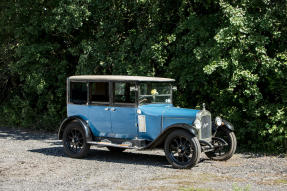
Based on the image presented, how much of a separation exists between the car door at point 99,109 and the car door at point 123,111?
0.17 metres

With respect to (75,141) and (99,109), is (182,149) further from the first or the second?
(75,141)

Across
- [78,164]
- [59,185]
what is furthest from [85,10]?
[59,185]

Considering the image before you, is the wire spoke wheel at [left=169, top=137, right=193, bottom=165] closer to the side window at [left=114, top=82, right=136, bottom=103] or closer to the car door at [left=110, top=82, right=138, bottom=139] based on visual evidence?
the car door at [left=110, top=82, right=138, bottom=139]

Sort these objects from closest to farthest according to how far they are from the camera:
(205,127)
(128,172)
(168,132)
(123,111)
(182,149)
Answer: (128,172), (182,149), (168,132), (205,127), (123,111)

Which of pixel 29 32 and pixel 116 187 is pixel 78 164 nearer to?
pixel 116 187

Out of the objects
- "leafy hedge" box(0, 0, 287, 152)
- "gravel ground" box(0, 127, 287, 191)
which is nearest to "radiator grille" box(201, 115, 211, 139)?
"gravel ground" box(0, 127, 287, 191)

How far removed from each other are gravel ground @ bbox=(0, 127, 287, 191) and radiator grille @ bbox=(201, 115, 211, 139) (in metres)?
0.65

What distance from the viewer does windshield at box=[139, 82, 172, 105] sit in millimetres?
9906

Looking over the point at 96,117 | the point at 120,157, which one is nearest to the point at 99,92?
the point at 96,117

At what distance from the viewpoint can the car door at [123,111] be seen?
9844 millimetres

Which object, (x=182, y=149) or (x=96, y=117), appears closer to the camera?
(x=182, y=149)

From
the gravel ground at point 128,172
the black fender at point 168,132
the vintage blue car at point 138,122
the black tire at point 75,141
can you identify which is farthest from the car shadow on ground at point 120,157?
the black fender at point 168,132

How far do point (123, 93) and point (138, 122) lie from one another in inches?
29.3

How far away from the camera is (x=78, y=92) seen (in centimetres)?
1072
